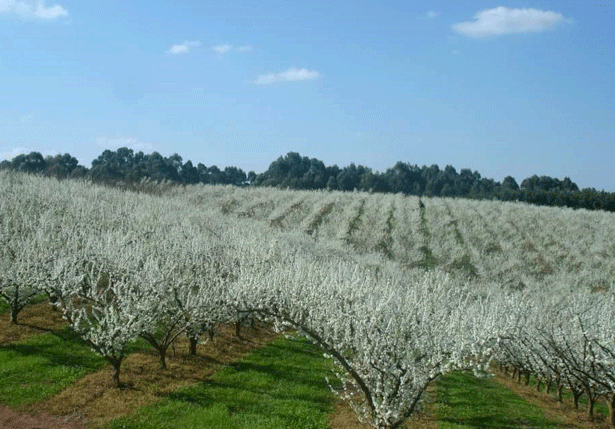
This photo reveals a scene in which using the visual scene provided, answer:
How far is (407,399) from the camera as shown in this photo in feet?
48.2

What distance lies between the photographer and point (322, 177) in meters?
130

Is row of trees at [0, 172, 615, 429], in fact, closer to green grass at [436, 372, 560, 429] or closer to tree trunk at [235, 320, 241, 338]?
green grass at [436, 372, 560, 429]

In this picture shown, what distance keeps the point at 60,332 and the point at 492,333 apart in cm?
1887

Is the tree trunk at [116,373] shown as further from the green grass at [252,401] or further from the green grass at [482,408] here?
the green grass at [482,408]

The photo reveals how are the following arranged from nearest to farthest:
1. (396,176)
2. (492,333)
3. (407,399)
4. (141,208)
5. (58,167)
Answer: (407,399), (492,333), (141,208), (58,167), (396,176)

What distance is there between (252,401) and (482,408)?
9175 mm

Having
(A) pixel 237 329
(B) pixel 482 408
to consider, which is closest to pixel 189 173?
(A) pixel 237 329

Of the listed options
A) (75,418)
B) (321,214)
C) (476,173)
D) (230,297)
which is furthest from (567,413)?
(476,173)

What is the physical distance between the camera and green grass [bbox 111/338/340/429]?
54.6ft

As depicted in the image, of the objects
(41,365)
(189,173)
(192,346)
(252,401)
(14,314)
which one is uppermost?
(189,173)

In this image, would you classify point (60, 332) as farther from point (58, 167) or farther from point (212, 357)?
point (58, 167)

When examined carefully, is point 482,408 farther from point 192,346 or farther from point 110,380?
point 110,380

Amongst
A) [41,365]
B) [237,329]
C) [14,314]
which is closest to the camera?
[41,365]

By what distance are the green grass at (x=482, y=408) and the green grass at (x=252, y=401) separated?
4684 millimetres
